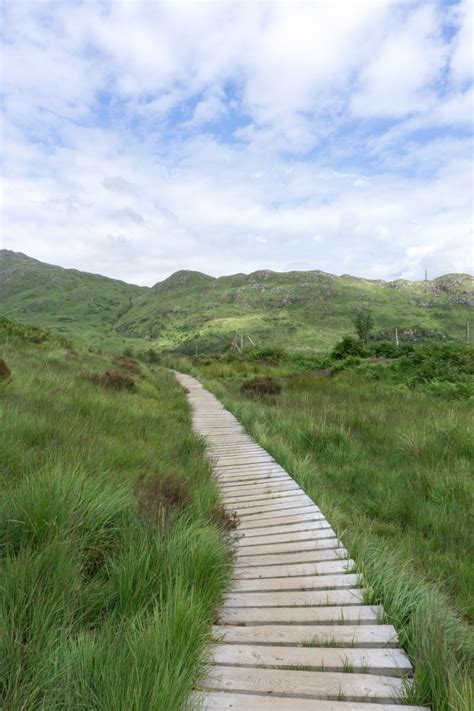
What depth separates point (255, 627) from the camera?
7.54 ft

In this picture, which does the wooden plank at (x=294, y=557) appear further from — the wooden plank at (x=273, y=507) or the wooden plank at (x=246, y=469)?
the wooden plank at (x=246, y=469)

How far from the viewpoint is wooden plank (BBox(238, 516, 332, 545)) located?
365 centimetres

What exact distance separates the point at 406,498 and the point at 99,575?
153 inches

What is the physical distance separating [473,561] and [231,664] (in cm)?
267

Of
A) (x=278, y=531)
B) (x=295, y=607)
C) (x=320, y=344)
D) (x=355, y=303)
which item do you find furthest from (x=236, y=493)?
(x=355, y=303)

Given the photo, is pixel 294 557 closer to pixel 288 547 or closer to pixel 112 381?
pixel 288 547

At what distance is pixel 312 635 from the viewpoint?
2211mm

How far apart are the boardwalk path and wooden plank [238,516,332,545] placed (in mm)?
10

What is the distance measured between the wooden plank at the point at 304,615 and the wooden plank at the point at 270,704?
2.02ft

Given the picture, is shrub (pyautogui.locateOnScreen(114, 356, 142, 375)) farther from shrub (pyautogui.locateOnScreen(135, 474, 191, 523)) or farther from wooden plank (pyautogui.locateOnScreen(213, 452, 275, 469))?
shrub (pyautogui.locateOnScreen(135, 474, 191, 523))

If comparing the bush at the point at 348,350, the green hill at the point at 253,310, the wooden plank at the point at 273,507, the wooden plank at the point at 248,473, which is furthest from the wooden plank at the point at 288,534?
the green hill at the point at 253,310

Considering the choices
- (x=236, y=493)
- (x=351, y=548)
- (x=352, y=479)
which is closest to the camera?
(x=351, y=548)

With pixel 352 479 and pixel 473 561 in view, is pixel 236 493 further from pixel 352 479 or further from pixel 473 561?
pixel 473 561

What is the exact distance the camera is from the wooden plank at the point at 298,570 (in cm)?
291
